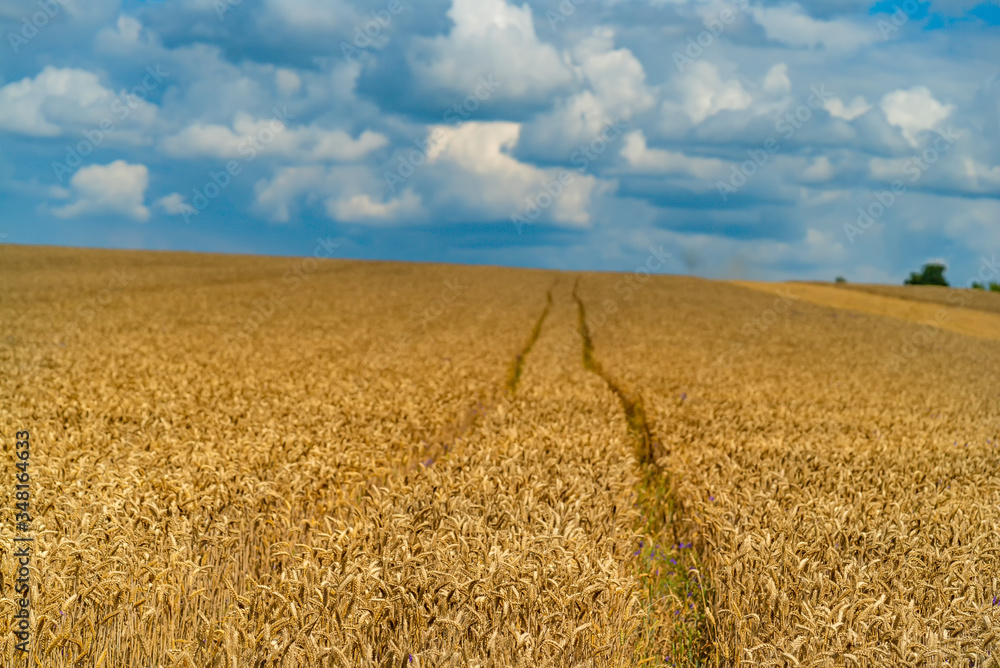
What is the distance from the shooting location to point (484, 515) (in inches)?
223

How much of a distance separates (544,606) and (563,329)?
25847mm

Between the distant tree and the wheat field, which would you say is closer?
the wheat field

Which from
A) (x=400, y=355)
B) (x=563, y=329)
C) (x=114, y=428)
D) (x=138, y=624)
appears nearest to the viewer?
(x=138, y=624)

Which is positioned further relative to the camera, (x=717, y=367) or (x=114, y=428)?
(x=717, y=367)

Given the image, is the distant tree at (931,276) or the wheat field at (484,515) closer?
the wheat field at (484,515)

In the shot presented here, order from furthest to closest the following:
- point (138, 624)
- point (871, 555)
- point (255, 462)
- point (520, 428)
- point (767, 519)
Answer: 1. point (520, 428)
2. point (255, 462)
3. point (767, 519)
4. point (871, 555)
5. point (138, 624)

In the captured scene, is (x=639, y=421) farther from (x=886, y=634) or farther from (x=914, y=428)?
(x=886, y=634)

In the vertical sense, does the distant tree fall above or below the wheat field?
above

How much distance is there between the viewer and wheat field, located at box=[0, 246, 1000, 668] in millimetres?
4062

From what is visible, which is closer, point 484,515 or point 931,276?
point 484,515

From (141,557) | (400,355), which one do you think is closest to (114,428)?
(141,557)

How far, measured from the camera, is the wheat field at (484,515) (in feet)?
13.3

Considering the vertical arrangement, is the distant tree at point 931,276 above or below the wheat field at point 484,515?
above

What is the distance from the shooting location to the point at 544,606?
4.14m
